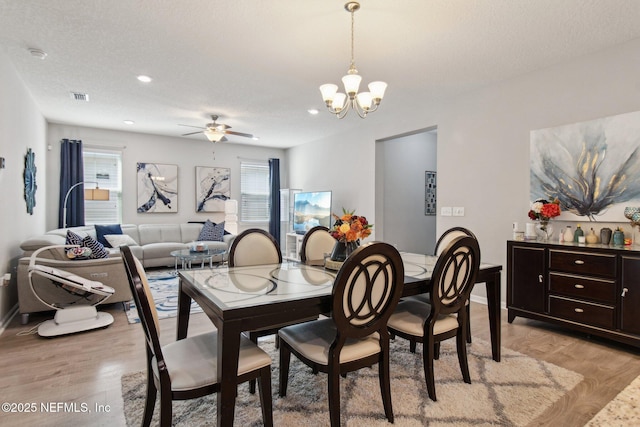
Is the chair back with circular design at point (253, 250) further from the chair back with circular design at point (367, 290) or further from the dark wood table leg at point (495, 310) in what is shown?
the dark wood table leg at point (495, 310)

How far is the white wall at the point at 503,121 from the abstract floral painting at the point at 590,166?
0.11 meters

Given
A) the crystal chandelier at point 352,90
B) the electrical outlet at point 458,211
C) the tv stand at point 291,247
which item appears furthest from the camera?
the tv stand at point 291,247

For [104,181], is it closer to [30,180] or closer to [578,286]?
[30,180]

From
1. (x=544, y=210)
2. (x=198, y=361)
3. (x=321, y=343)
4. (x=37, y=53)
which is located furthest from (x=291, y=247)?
(x=198, y=361)

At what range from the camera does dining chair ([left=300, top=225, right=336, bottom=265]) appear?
2.98 metres

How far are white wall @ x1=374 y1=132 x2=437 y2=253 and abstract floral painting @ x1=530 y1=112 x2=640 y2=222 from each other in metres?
2.42

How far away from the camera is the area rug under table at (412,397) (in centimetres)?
187

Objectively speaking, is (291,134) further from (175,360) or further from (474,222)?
(175,360)

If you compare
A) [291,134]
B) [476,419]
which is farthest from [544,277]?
[291,134]

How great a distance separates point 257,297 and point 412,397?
119 centimetres

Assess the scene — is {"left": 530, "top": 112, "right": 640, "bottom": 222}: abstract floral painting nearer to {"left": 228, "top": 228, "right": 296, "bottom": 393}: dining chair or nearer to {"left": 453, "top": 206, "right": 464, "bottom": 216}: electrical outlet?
{"left": 453, "top": 206, "right": 464, "bottom": 216}: electrical outlet

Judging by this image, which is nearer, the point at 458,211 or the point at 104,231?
the point at 458,211

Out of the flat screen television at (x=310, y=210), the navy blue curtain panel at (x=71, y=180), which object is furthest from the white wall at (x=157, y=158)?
the flat screen television at (x=310, y=210)

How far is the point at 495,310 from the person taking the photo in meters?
2.57
